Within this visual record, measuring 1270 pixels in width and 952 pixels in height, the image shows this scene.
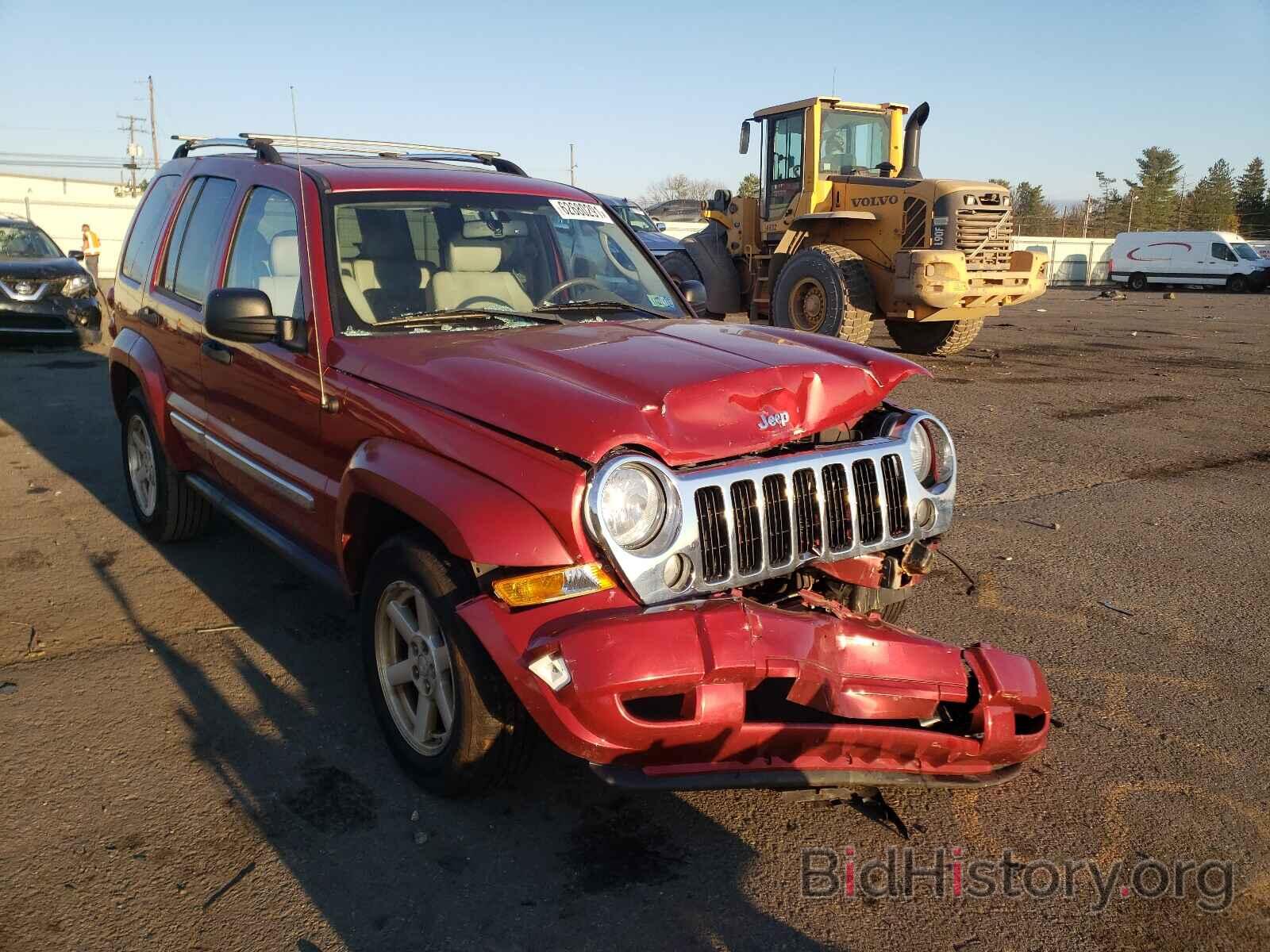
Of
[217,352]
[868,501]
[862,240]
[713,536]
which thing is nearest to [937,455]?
[868,501]

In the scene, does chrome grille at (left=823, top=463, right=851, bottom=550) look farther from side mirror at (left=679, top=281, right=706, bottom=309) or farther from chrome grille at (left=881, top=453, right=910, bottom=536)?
side mirror at (left=679, top=281, right=706, bottom=309)

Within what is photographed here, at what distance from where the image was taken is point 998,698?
2.82 metres

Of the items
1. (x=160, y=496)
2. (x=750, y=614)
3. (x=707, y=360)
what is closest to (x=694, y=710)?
(x=750, y=614)

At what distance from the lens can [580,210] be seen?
470cm

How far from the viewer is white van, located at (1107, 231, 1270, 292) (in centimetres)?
3506

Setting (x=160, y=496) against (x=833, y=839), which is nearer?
(x=833, y=839)

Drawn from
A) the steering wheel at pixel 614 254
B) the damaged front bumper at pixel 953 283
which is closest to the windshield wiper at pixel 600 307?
the steering wheel at pixel 614 254

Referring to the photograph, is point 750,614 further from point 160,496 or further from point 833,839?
point 160,496

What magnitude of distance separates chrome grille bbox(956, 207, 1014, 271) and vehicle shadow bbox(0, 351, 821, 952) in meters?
9.96

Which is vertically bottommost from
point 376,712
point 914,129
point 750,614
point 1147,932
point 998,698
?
point 1147,932

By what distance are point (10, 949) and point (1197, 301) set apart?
32.6 meters

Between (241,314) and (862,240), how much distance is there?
34.4ft

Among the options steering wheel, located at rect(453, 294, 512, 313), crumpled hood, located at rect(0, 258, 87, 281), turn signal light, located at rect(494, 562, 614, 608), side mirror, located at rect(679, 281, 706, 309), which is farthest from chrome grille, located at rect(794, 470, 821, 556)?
crumpled hood, located at rect(0, 258, 87, 281)

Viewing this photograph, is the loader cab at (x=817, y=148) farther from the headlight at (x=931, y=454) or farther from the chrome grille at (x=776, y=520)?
the chrome grille at (x=776, y=520)
